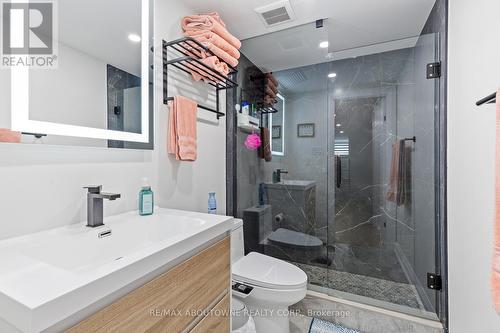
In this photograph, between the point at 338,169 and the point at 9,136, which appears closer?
the point at 9,136

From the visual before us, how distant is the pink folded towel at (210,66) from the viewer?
1.47m

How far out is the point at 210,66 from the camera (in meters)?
1.47

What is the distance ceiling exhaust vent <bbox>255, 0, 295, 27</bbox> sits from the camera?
1.60m

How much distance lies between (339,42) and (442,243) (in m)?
1.78

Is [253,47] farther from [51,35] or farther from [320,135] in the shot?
[51,35]

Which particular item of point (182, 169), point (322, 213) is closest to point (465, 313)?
point (322, 213)

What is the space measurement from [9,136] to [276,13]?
1.69 meters

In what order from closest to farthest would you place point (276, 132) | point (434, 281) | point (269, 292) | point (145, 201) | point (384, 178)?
point (145, 201) → point (269, 292) → point (434, 281) → point (384, 178) → point (276, 132)

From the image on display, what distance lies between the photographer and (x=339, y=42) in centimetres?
212

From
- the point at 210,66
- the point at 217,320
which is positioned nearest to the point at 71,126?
the point at 210,66

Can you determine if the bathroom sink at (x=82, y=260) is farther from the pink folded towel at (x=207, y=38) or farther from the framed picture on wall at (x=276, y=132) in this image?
the framed picture on wall at (x=276, y=132)

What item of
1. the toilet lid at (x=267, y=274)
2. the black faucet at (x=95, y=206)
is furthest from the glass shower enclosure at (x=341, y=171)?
the black faucet at (x=95, y=206)

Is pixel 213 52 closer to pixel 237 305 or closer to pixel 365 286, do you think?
Result: pixel 237 305

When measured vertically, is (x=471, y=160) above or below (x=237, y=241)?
above
